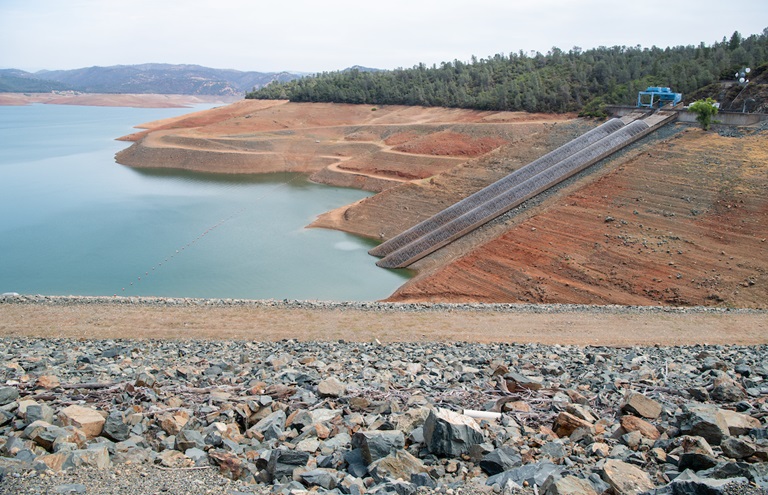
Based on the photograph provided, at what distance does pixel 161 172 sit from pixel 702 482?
5287 centimetres

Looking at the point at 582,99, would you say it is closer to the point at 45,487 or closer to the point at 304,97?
the point at 304,97

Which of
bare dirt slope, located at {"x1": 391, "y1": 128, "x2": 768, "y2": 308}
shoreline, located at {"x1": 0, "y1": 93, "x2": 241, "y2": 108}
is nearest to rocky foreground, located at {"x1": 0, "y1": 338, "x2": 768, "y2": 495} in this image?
bare dirt slope, located at {"x1": 391, "y1": 128, "x2": 768, "y2": 308}

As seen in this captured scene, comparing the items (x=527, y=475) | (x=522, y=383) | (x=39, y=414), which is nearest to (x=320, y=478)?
(x=527, y=475)

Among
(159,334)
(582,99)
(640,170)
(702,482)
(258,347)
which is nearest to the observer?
(702,482)

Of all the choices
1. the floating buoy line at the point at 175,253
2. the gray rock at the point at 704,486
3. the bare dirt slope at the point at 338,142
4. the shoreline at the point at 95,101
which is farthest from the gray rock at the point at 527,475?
the shoreline at the point at 95,101

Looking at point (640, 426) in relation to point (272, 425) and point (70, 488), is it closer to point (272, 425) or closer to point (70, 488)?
point (272, 425)

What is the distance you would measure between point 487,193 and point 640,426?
23.6 metres

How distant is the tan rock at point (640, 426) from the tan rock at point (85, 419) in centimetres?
629

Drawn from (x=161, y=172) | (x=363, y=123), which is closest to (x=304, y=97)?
(x=363, y=123)

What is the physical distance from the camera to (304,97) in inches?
2921

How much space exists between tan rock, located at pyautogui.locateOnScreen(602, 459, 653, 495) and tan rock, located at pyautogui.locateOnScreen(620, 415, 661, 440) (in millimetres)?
1008

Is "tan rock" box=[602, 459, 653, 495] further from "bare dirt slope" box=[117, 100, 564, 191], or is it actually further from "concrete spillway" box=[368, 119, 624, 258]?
"bare dirt slope" box=[117, 100, 564, 191]

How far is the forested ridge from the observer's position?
44.9m

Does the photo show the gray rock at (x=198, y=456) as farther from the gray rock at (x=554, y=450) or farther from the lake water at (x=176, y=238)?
the lake water at (x=176, y=238)
